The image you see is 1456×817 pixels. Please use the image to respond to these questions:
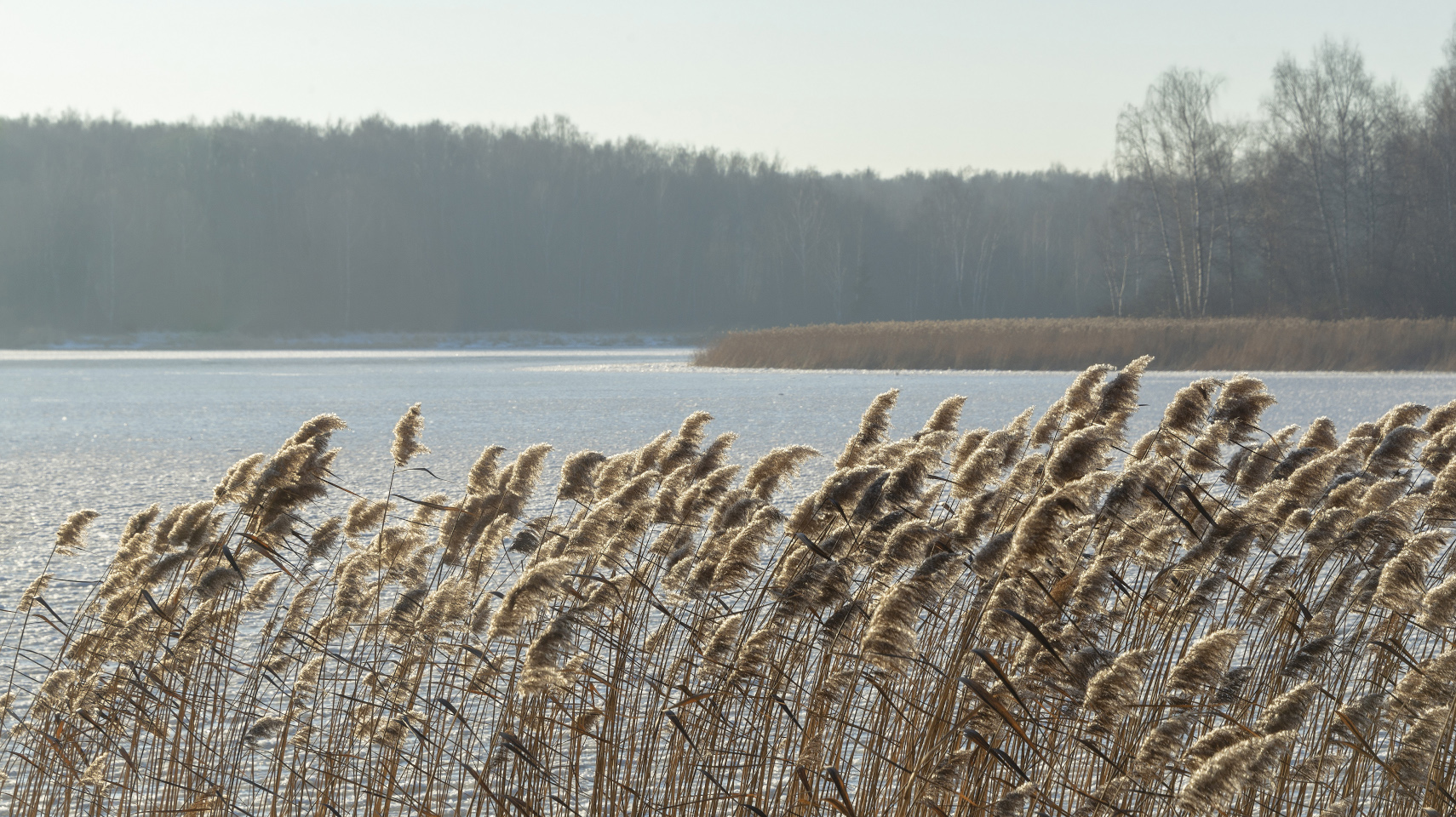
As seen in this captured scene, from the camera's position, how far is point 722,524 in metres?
3.46

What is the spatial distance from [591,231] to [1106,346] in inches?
1959

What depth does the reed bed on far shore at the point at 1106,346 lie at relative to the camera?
75.3 ft

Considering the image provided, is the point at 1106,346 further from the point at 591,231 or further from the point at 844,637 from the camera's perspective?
the point at 591,231

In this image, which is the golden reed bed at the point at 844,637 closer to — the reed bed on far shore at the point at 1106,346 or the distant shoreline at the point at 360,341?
the reed bed on far shore at the point at 1106,346

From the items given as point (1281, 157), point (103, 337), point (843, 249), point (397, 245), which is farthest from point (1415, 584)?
point (843, 249)

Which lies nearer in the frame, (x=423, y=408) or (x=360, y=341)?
(x=423, y=408)

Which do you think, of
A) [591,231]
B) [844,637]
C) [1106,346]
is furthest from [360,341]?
[844,637]

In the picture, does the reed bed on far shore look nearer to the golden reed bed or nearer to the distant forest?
the distant forest

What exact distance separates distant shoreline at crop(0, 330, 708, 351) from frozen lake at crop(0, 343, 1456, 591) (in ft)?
64.7

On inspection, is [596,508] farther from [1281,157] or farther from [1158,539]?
[1281,157]

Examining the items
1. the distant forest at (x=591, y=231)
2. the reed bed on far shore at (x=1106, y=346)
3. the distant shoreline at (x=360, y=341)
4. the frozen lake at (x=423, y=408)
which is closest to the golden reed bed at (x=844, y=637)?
the frozen lake at (x=423, y=408)

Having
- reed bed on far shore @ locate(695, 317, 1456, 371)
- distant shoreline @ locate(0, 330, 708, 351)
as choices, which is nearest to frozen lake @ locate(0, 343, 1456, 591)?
reed bed on far shore @ locate(695, 317, 1456, 371)

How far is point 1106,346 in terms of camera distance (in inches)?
973

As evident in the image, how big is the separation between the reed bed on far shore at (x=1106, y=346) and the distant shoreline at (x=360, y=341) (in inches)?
970
